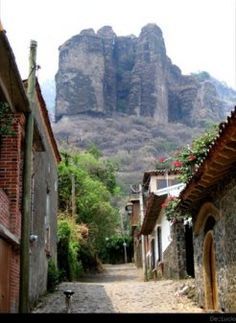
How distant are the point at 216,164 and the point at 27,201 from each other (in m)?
3.27

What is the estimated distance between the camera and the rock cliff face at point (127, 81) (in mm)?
93750

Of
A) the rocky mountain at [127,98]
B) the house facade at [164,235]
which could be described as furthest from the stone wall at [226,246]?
the rocky mountain at [127,98]

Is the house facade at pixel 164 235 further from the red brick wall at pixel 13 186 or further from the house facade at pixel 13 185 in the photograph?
the red brick wall at pixel 13 186

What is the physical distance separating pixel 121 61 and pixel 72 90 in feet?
46.8

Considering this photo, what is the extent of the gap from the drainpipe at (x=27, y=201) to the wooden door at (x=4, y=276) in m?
0.86

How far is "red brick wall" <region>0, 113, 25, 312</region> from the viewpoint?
1005 centimetres

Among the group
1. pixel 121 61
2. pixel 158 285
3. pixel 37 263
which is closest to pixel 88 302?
pixel 37 263

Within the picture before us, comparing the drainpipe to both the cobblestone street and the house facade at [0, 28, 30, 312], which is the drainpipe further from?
the cobblestone street

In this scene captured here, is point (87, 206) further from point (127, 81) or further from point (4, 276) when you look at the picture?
point (127, 81)

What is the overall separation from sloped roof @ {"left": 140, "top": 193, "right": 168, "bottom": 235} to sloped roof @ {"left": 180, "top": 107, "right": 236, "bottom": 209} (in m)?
7.35

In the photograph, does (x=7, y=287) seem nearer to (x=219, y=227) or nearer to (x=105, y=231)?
(x=219, y=227)

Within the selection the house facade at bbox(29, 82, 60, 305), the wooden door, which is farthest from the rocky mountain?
the wooden door

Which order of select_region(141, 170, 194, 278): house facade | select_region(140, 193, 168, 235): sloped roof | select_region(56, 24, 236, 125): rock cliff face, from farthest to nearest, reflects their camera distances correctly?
select_region(56, 24, 236, 125): rock cliff face, select_region(140, 193, 168, 235): sloped roof, select_region(141, 170, 194, 278): house facade

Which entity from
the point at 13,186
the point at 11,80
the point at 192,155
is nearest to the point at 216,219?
the point at 13,186
